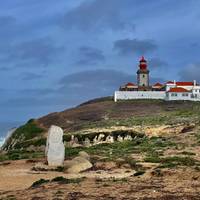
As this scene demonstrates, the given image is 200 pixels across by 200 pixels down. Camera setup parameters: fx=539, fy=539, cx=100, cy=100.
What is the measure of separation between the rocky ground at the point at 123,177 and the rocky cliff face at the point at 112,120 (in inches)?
900

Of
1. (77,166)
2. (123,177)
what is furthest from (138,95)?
(123,177)

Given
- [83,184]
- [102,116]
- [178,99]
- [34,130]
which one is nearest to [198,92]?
[178,99]

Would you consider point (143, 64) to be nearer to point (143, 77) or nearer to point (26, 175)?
point (143, 77)

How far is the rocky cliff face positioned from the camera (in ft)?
227

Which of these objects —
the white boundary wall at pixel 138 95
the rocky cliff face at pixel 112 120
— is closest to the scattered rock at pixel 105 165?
the rocky cliff face at pixel 112 120

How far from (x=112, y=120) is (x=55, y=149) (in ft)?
182

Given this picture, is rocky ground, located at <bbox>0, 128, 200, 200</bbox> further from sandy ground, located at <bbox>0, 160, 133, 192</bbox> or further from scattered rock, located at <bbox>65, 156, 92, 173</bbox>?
scattered rock, located at <bbox>65, 156, 92, 173</bbox>

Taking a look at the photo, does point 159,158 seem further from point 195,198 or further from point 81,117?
point 81,117

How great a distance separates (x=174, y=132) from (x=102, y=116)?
118 ft

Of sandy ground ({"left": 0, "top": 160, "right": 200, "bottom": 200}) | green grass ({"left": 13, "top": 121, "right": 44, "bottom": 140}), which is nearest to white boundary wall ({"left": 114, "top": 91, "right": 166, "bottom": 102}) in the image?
green grass ({"left": 13, "top": 121, "right": 44, "bottom": 140})

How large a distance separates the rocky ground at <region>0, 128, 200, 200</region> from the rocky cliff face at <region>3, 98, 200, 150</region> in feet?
75.0

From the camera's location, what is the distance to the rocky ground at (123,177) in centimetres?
1814

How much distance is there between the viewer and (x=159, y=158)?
109 feet

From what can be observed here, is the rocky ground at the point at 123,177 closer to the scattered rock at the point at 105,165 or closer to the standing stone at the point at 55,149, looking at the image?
the scattered rock at the point at 105,165
